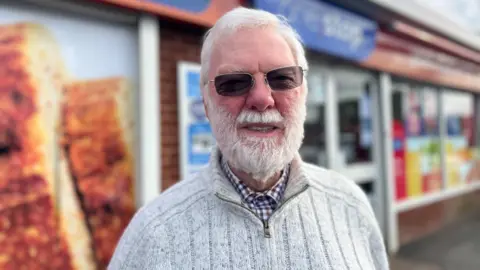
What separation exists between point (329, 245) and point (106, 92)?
2.27 m

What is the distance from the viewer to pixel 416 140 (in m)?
6.80

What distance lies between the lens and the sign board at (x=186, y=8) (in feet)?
9.04

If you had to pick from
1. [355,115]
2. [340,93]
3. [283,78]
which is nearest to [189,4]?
[283,78]

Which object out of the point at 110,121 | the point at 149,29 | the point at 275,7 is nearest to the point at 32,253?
the point at 110,121

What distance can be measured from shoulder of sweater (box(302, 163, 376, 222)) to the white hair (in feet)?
1.39

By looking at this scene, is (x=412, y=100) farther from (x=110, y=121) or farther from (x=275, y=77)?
(x=275, y=77)

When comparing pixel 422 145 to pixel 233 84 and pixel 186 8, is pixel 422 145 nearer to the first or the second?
pixel 186 8

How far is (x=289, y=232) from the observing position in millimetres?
1230

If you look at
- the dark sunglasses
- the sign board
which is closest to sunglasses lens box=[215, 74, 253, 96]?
the dark sunglasses

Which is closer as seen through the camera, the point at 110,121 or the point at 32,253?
the point at 32,253

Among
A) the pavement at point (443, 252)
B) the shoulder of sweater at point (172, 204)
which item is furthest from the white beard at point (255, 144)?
the pavement at point (443, 252)

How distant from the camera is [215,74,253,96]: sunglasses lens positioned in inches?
49.0

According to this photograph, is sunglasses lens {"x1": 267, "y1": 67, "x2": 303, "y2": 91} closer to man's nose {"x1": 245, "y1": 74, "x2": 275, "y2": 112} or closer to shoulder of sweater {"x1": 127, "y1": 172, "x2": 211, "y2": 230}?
man's nose {"x1": 245, "y1": 74, "x2": 275, "y2": 112}

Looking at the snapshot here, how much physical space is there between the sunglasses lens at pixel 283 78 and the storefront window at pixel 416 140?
5227mm
